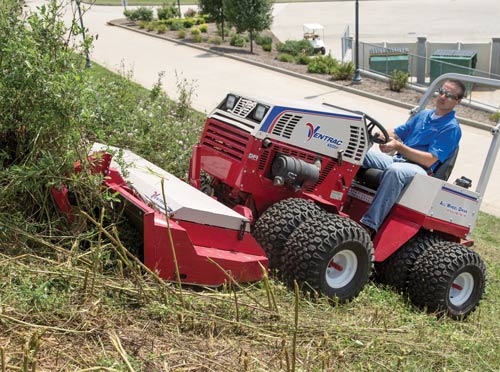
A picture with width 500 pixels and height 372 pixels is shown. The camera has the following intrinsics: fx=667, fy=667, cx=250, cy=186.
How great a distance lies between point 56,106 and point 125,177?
0.99 m

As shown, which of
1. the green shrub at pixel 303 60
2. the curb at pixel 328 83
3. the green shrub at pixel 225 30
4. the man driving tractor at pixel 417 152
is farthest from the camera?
the green shrub at pixel 225 30

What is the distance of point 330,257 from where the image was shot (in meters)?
4.75

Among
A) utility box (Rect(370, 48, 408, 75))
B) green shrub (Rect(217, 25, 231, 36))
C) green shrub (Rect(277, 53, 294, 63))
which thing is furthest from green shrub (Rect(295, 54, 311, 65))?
green shrub (Rect(217, 25, 231, 36))

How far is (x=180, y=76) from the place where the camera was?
56.2ft

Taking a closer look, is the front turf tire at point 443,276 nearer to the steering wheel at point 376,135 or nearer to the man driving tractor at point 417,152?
the man driving tractor at point 417,152

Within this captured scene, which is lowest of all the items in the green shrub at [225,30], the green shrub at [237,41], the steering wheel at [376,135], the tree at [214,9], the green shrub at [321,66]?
the steering wheel at [376,135]

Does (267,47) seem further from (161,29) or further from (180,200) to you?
(180,200)

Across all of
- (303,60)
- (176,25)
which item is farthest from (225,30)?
(303,60)

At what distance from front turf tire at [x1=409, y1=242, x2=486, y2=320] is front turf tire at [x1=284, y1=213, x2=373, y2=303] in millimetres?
607

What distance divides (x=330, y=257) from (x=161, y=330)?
5.25ft

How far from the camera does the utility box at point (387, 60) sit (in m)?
19.1

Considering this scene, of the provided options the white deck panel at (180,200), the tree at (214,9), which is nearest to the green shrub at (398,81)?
the tree at (214,9)

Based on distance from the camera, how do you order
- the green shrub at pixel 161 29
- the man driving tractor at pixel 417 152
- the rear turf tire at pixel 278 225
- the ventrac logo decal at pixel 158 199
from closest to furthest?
the ventrac logo decal at pixel 158 199 < the rear turf tire at pixel 278 225 < the man driving tractor at pixel 417 152 < the green shrub at pixel 161 29

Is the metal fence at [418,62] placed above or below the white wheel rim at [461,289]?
above
